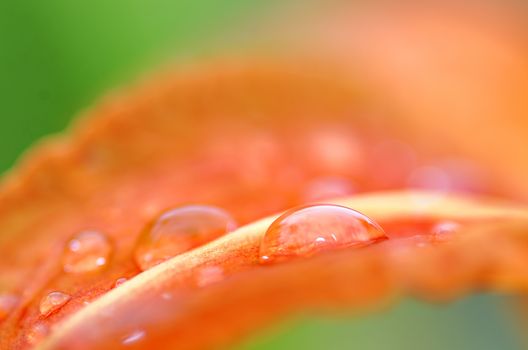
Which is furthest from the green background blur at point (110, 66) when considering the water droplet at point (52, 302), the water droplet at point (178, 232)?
the water droplet at point (52, 302)

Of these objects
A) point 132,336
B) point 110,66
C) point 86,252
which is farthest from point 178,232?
point 110,66

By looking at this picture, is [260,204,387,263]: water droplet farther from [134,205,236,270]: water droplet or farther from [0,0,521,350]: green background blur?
[0,0,521,350]: green background blur

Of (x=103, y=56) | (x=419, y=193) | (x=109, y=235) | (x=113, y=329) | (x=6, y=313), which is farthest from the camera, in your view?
(x=103, y=56)

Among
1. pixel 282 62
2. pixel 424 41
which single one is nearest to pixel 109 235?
pixel 282 62

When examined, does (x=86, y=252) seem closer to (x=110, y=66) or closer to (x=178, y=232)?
(x=178, y=232)

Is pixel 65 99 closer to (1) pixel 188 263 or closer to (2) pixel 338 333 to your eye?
(2) pixel 338 333

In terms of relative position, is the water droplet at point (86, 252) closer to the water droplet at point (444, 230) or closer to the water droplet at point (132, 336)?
the water droplet at point (132, 336)

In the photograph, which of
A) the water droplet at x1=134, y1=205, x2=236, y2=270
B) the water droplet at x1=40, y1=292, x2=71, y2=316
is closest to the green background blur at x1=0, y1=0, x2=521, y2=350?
the water droplet at x1=134, y1=205, x2=236, y2=270
